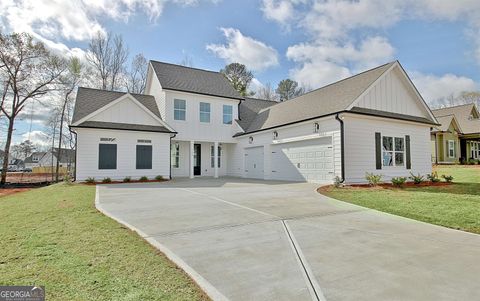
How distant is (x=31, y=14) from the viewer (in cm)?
1354

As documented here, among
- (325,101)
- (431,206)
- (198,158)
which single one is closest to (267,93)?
(198,158)

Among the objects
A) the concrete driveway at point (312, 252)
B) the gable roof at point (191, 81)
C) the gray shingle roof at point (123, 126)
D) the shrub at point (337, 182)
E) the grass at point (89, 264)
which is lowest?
the concrete driveway at point (312, 252)

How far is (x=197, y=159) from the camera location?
21.1 meters

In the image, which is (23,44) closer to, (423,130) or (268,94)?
(268,94)

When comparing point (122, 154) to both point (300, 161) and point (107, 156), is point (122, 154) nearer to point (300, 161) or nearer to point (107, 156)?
point (107, 156)

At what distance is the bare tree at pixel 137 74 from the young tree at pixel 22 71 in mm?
7359

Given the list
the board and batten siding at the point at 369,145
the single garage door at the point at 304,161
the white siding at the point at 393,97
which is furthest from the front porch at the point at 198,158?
the white siding at the point at 393,97

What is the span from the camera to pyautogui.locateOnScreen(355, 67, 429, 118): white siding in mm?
14134

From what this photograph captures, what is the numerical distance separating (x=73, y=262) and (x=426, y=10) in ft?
51.8

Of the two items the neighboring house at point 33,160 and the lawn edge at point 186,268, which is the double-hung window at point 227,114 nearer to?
the lawn edge at point 186,268

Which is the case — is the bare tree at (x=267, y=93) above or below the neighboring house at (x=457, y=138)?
above

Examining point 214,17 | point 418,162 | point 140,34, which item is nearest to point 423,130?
point 418,162

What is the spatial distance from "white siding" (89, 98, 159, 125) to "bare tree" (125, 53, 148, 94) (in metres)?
16.5

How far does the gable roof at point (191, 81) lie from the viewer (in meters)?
19.7
